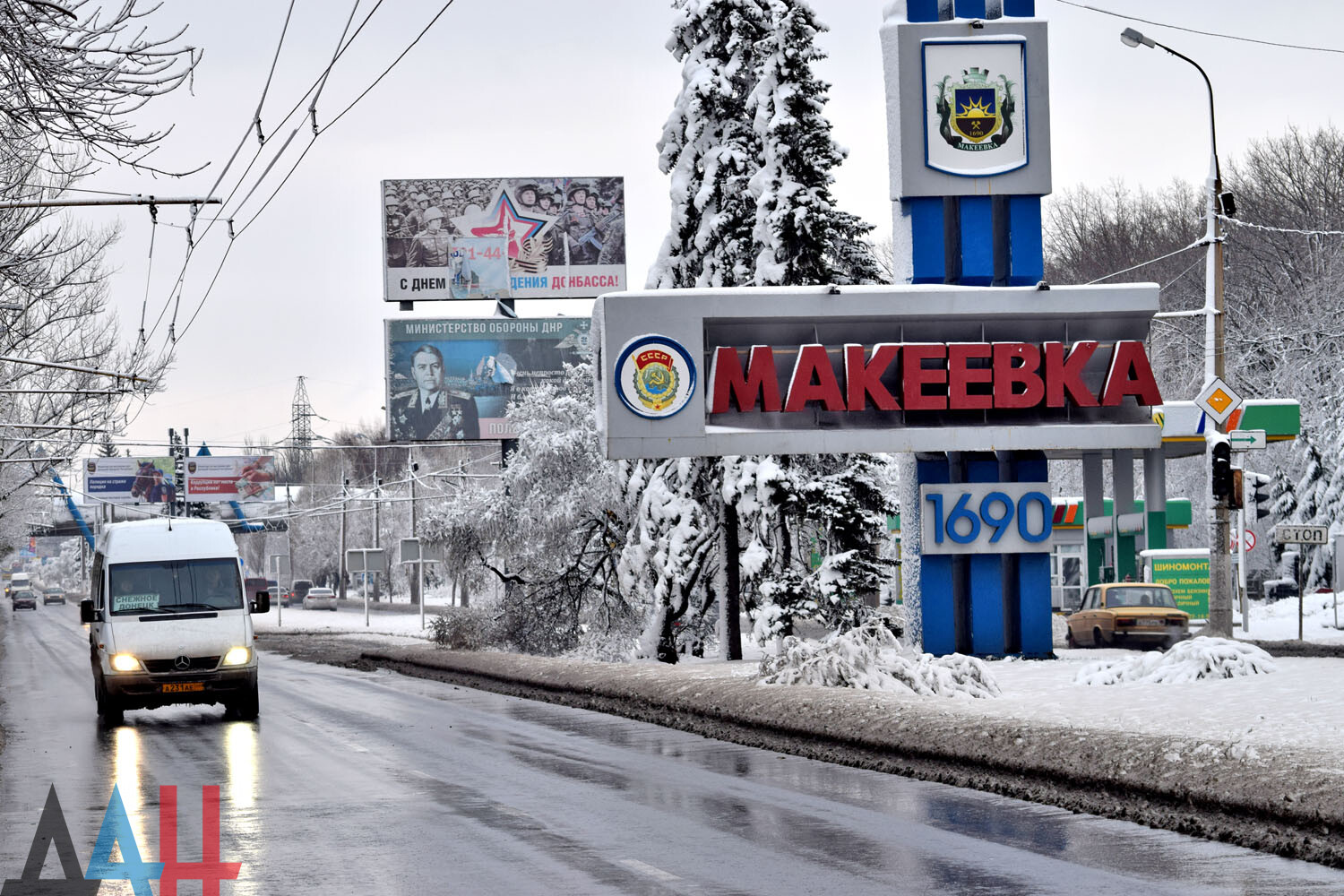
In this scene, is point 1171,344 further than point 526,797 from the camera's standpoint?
Yes

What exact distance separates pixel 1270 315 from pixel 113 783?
51051mm

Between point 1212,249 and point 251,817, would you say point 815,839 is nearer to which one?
point 251,817

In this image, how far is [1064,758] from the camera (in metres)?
13.3

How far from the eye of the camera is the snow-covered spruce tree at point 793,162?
30.9m

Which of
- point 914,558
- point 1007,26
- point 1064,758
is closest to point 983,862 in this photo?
point 1064,758

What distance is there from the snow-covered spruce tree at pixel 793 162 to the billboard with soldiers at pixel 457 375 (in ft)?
81.5

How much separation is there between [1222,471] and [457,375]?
35.5m

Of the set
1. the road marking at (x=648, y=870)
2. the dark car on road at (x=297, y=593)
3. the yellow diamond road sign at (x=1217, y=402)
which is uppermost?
the yellow diamond road sign at (x=1217, y=402)

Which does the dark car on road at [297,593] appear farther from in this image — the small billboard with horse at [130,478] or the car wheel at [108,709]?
the car wheel at [108,709]

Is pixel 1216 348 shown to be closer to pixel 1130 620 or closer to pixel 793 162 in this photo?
pixel 1130 620

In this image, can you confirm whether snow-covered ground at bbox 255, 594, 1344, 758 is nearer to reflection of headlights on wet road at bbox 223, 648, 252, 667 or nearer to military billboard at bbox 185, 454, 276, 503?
reflection of headlights on wet road at bbox 223, 648, 252, 667

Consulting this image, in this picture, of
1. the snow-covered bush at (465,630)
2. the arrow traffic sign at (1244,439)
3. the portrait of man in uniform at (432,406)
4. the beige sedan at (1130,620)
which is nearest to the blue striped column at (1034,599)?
the arrow traffic sign at (1244,439)

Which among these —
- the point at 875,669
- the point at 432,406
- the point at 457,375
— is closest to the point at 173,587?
the point at 875,669

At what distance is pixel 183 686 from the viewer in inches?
846
